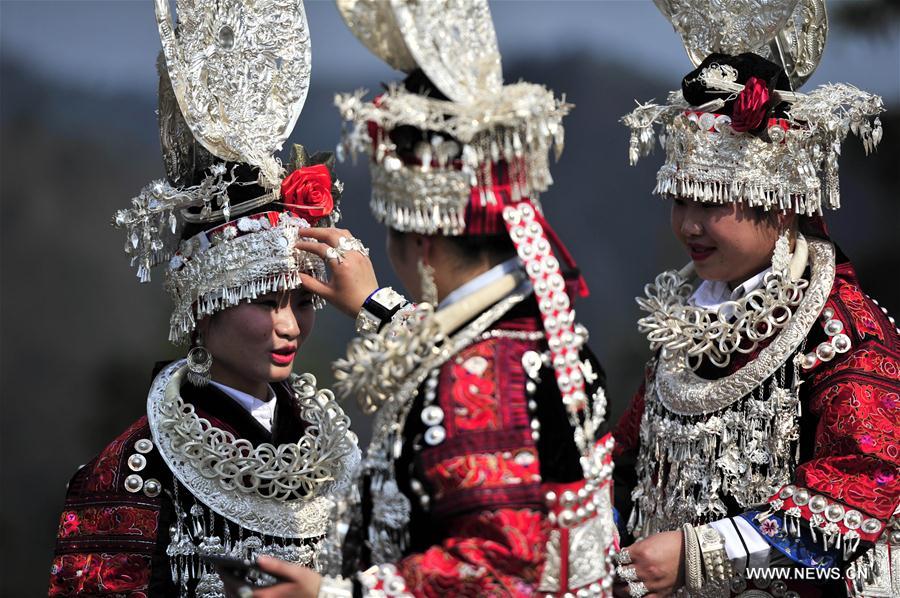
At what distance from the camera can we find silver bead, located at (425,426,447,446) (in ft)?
7.45

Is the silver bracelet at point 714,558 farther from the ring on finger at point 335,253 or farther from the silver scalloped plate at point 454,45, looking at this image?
the silver scalloped plate at point 454,45

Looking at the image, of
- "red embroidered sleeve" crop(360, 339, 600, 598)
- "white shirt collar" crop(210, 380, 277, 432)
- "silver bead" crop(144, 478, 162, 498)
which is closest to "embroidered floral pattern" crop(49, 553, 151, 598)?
"silver bead" crop(144, 478, 162, 498)

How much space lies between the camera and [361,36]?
2.55 meters

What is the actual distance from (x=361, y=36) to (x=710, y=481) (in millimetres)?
1579

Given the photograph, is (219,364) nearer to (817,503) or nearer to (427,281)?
(427,281)

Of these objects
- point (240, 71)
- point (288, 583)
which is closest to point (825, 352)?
point (288, 583)

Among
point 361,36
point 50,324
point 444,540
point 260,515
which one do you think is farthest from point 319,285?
point 50,324

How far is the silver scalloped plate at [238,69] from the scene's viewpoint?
10.6ft

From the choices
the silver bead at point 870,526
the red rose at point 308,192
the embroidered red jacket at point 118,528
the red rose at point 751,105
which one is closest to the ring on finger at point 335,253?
the red rose at point 308,192

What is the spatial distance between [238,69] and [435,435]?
1533 millimetres

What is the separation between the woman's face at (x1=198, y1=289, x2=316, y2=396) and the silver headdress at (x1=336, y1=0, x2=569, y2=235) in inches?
32.8

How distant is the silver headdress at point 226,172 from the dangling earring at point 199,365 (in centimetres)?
7

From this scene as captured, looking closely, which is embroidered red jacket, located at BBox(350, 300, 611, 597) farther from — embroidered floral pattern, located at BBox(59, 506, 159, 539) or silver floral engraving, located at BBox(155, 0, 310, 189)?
silver floral engraving, located at BBox(155, 0, 310, 189)

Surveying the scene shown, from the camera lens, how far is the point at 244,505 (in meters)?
3.17
